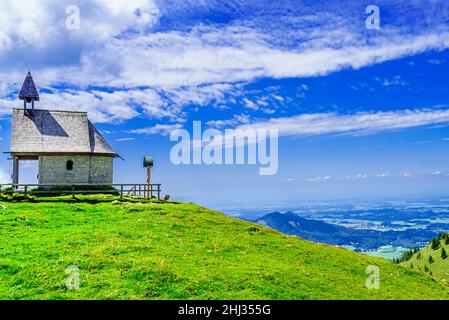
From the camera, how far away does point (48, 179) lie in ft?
186

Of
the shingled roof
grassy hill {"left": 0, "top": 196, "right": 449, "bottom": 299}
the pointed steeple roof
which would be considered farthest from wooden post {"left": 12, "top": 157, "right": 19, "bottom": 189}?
grassy hill {"left": 0, "top": 196, "right": 449, "bottom": 299}

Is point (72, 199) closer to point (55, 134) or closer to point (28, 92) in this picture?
point (55, 134)

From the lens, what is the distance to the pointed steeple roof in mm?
61188

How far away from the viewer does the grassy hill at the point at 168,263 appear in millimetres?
18922

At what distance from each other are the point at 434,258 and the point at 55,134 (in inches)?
4542

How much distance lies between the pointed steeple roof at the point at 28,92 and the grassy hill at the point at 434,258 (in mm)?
100438

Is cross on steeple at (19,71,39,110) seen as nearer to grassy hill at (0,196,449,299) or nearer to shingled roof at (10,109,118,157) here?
shingled roof at (10,109,118,157)

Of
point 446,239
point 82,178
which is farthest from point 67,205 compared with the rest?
point 446,239

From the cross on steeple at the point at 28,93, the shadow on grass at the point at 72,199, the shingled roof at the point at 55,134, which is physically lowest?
the shadow on grass at the point at 72,199

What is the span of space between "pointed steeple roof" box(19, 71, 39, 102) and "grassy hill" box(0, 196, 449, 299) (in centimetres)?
2718

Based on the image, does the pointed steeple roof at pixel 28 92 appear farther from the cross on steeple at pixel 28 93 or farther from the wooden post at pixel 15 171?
the wooden post at pixel 15 171

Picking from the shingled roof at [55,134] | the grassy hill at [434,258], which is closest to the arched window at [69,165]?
the shingled roof at [55,134]

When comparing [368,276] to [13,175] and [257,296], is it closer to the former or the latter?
[257,296]
